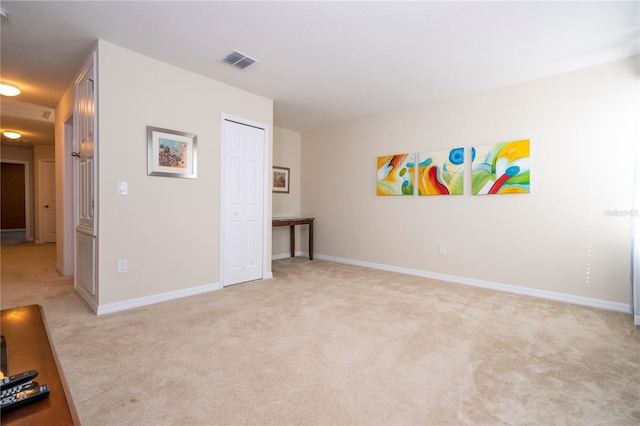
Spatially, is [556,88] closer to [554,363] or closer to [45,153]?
[554,363]

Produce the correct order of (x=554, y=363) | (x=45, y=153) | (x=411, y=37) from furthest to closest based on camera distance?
(x=45, y=153) → (x=411, y=37) → (x=554, y=363)

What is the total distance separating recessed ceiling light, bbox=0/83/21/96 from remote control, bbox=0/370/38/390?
4.38m

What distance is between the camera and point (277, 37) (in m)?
2.59

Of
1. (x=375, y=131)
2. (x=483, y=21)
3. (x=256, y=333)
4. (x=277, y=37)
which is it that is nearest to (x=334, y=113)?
(x=375, y=131)

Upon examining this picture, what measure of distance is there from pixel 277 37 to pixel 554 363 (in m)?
3.16

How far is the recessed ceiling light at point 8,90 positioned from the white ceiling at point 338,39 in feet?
0.38

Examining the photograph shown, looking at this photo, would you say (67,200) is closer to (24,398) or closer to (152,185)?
(152,185)

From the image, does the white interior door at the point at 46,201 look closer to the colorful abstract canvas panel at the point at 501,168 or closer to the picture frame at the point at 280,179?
the picture frame at the point at 280,179

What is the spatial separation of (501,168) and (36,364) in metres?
4.14

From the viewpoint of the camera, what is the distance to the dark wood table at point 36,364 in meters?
0.71

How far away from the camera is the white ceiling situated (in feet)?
7.29

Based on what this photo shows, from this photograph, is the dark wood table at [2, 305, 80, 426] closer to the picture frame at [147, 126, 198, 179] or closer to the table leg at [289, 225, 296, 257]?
the picture frame at [147, 126, 198, 179]

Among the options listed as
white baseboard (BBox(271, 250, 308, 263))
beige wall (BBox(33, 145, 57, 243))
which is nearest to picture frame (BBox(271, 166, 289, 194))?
white baseboard (BBox(271, 250, 308, 263))

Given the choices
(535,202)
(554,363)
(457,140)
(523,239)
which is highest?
(457,140)
